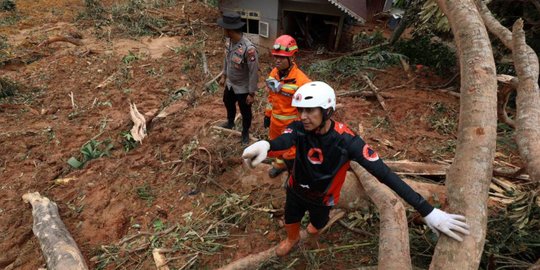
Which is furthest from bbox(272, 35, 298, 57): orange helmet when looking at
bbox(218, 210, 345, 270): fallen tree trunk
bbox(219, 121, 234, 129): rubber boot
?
bbox(219, 121, 234, 129): rubber boot

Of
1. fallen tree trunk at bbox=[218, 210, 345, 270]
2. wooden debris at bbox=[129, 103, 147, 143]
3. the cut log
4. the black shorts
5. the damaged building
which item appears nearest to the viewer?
the black shorts

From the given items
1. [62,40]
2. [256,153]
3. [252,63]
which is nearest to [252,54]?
[252,63]

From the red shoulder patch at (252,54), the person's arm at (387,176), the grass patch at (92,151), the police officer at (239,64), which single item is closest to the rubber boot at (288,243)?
the person's arm at (387,176)

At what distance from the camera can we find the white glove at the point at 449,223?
200cm

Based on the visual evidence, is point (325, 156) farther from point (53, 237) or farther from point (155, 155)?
point (155, 155)

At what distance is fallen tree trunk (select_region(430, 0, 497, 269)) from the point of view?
1979 millimetres

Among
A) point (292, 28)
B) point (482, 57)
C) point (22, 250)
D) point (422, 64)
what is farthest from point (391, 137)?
point (292, 28)

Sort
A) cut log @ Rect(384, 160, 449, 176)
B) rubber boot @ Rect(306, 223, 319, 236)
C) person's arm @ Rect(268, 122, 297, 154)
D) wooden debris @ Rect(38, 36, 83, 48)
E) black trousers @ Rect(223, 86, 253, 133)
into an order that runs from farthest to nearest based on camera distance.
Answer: wooden debris @ Rect(38, 36, 83, 48) → black trousers @ Rect(223, 86, 253, 133) → cut log @ Rect(384, 160, 449, 176) → rubber boot @ Rect(306, 223, 319, 236) → person's arm @ Rect(268, 122, 297, 154)

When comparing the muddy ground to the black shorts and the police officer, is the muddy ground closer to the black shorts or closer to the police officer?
the black shorts

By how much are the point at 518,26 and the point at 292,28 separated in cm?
928

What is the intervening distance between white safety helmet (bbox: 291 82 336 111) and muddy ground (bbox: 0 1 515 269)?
1774 mm

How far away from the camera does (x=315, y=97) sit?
92.0 inches

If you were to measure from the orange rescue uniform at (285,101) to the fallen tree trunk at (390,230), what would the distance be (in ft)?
3.21

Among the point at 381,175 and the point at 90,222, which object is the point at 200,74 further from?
the point at 381,175
